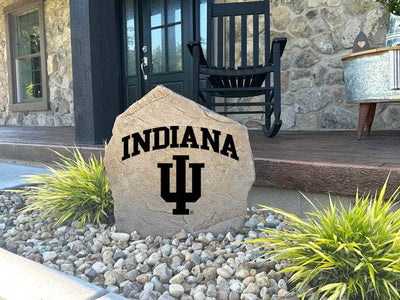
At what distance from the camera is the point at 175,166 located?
56.2 inches

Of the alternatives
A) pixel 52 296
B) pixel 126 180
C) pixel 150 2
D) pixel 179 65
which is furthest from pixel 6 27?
pixel 52 296

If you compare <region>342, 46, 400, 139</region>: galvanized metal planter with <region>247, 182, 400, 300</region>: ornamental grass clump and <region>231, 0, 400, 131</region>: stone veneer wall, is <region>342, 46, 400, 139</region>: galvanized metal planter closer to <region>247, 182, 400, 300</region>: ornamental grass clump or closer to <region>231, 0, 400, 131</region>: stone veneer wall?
<region>231, 0, 400, 131</region>: stone veneer wall

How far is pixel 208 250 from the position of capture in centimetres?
131

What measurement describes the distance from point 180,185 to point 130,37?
3798 mm

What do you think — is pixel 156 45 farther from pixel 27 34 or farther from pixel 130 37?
pixel 27 34

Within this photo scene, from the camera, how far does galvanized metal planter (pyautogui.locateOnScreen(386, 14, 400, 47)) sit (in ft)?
7.61

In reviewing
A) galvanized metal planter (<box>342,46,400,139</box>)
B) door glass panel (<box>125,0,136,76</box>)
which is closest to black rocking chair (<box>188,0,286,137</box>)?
galvanized metal planter (<box>342,46,400,139</box>)

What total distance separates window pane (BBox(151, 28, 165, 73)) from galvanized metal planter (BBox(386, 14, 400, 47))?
270 cm

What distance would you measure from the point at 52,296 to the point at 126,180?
598 mm

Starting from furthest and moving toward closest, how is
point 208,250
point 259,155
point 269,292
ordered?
1. point 259,155
2. point 208,250
3. point 269,292

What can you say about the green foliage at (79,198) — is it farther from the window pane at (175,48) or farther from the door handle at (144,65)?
the door handle at (144,65)

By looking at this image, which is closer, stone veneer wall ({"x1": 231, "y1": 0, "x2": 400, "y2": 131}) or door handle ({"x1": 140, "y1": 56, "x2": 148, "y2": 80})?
stone veneer wall ({"x1": 231, "y1": 0, "x2": 400, "y2": 131})

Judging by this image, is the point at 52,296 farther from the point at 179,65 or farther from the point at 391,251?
the point at 179,65

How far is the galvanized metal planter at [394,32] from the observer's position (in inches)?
91.3
